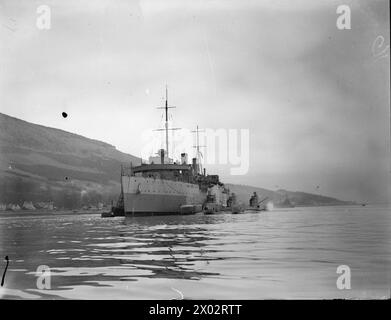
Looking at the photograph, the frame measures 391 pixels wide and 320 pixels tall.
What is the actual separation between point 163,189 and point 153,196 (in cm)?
243

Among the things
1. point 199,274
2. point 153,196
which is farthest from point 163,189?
point 199,274

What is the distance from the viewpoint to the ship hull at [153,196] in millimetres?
59125

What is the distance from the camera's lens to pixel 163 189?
6341 cm

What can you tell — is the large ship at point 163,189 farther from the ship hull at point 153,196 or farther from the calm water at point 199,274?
the calm water at point 199,274

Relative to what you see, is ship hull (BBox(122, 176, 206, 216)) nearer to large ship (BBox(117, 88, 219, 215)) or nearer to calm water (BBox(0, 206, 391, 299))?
large ship (BBox(117, 88, 219, 215))

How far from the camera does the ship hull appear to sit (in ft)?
194

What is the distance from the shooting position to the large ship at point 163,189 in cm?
5938

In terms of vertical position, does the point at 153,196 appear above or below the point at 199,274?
above

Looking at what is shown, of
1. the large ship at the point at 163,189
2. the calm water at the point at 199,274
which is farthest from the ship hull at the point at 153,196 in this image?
the calm water at the point at 199,274

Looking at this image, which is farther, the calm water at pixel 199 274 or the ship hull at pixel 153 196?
the ship hull at pixel 153 196

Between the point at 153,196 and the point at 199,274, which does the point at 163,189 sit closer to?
the point at 153,196

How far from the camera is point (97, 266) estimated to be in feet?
41.1

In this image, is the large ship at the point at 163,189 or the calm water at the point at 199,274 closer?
the calm water at the point at 199,274
